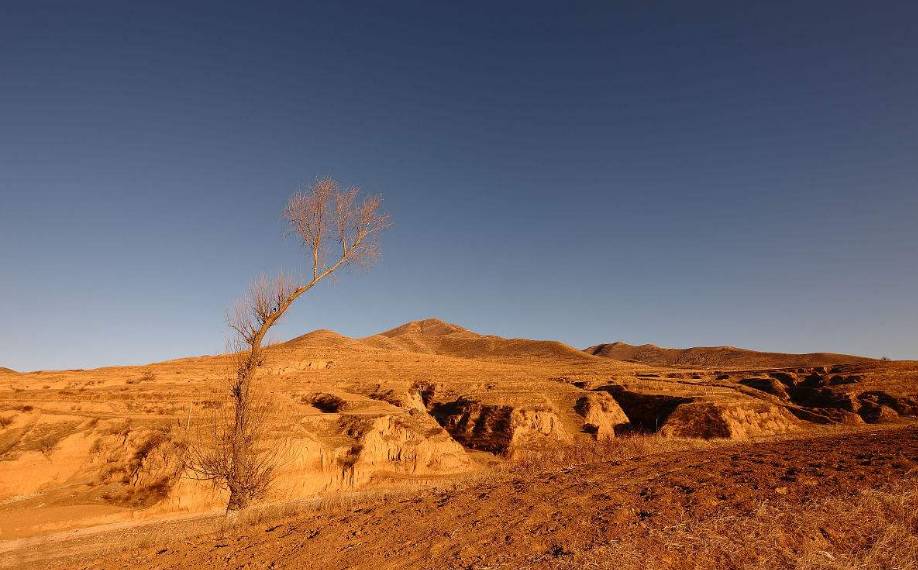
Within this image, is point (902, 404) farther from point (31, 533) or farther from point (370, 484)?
point (31, 533)

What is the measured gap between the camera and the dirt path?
279 inches

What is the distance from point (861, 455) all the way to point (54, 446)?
114 ft

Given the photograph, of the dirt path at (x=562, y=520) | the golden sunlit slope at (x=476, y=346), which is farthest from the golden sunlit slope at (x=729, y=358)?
the dirt path at (x=562, y=520)

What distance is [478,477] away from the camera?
14.6 m

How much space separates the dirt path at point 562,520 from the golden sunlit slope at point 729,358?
114 metres

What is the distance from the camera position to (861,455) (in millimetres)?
11992

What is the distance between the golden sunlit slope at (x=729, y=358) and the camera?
12681 cm

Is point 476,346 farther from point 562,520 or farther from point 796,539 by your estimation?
point 796,539

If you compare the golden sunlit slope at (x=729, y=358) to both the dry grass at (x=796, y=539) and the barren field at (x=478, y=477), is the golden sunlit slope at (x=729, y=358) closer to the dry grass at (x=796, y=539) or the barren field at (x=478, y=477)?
the barren field at (x=478, y=477)

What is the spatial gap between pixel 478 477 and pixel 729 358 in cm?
16440

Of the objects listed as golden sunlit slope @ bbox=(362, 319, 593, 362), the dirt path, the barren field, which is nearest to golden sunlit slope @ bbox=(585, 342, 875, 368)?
golden sunlit slope @ bbox=(362, 319, 593, 362)

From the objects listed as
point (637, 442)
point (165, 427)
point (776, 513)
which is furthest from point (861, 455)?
point (165, 427)

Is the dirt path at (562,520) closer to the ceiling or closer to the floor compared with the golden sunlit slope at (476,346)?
closer to the floor

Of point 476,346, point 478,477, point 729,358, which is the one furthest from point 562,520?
point 729,358
